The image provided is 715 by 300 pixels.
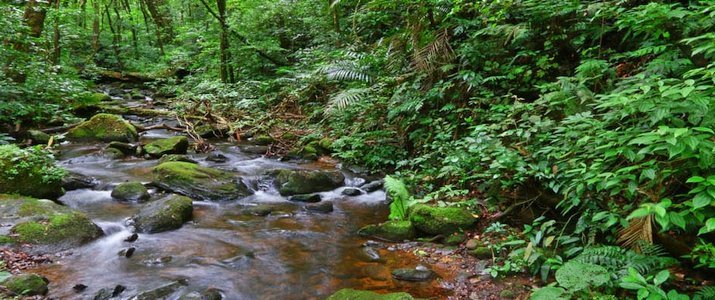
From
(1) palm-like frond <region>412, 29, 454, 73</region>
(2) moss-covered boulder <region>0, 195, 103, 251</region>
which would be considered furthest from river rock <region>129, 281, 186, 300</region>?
(1) palm-like frond <region>412, 29, 454, 73</region>

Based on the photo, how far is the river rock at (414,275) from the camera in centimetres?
421

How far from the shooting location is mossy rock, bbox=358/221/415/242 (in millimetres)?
5234

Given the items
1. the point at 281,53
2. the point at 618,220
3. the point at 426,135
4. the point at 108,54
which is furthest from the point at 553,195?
the point at 108,54

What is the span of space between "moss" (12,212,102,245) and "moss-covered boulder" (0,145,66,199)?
1346 mm

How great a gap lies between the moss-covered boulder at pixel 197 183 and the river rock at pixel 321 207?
4.53 ft

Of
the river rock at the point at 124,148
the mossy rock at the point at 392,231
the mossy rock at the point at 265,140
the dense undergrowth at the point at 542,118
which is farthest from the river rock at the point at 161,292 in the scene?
the mossy rock at the point at 265,140

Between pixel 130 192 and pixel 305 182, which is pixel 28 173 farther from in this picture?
pixel 305 182

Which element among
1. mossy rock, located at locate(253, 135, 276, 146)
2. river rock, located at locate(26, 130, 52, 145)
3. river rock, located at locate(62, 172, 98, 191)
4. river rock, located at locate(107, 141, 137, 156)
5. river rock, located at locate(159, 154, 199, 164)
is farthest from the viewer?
mossy rock, located at locate(253, 135, 276, 146)

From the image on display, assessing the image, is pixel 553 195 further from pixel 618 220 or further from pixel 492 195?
pixel 618 220

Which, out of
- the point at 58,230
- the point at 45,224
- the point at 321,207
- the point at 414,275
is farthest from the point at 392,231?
the point at 45,224

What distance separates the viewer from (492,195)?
5.13 m

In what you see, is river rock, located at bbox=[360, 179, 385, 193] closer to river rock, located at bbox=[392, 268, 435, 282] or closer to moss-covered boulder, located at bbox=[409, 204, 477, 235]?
moss-covered boulder, located at bbox=[409, 204, 477, 235]

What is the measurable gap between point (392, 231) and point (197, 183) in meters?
3.72

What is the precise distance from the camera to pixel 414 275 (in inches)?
167
